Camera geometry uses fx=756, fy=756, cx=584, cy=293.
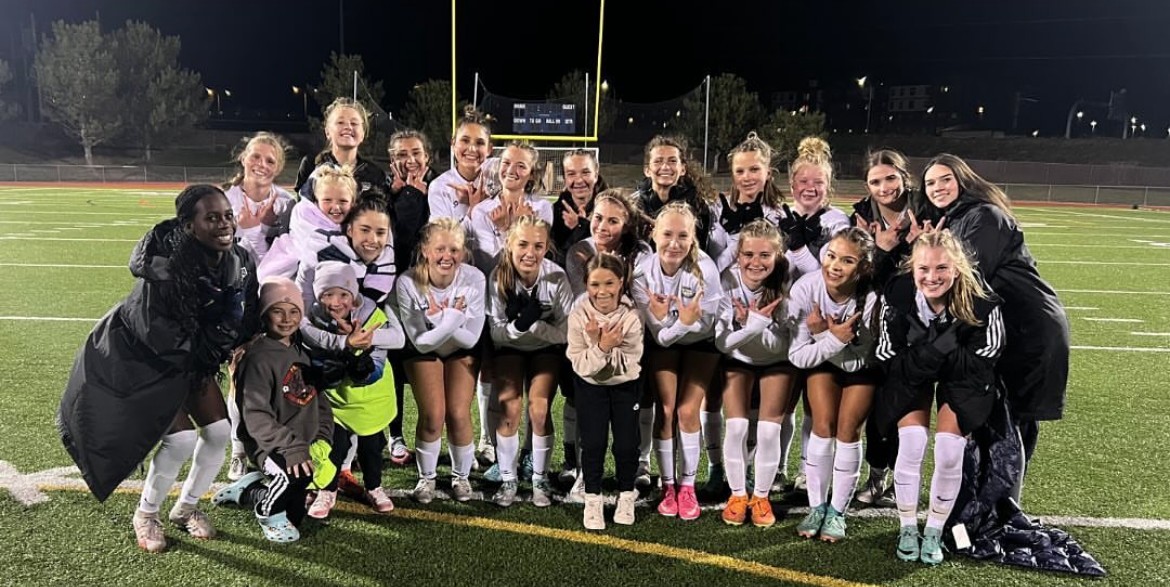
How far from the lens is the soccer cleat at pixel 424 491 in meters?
3.42

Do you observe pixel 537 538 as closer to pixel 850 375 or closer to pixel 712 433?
pixel 712 433

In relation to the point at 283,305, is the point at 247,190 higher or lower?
higher

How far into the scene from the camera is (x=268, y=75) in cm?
6712

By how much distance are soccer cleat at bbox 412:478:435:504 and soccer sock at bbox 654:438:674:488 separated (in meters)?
Answer: 1.04

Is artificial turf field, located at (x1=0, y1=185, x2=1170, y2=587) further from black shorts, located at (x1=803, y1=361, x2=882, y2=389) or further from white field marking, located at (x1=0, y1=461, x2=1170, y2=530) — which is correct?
black shorts, located at (x1=803, y1=361, x2=882, y2=389)

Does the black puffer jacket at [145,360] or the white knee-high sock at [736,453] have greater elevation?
the black puffer jacket at [145,360]

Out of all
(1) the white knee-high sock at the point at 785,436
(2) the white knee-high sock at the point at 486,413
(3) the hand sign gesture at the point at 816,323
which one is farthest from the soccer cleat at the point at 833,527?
(2) the white knee-high sock at the point at 486,413

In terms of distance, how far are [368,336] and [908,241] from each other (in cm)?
233

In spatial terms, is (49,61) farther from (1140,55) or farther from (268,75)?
(1140,55)

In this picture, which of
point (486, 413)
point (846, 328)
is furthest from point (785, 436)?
Answer: point (486, 413)

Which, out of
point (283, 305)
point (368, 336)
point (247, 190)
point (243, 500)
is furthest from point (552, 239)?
point (243, 500)

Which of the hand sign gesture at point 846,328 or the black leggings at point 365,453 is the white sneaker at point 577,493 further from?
the hand sign gesture at point 846,328

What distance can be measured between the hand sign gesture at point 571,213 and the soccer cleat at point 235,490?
1845 mm

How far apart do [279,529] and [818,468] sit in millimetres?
2226
